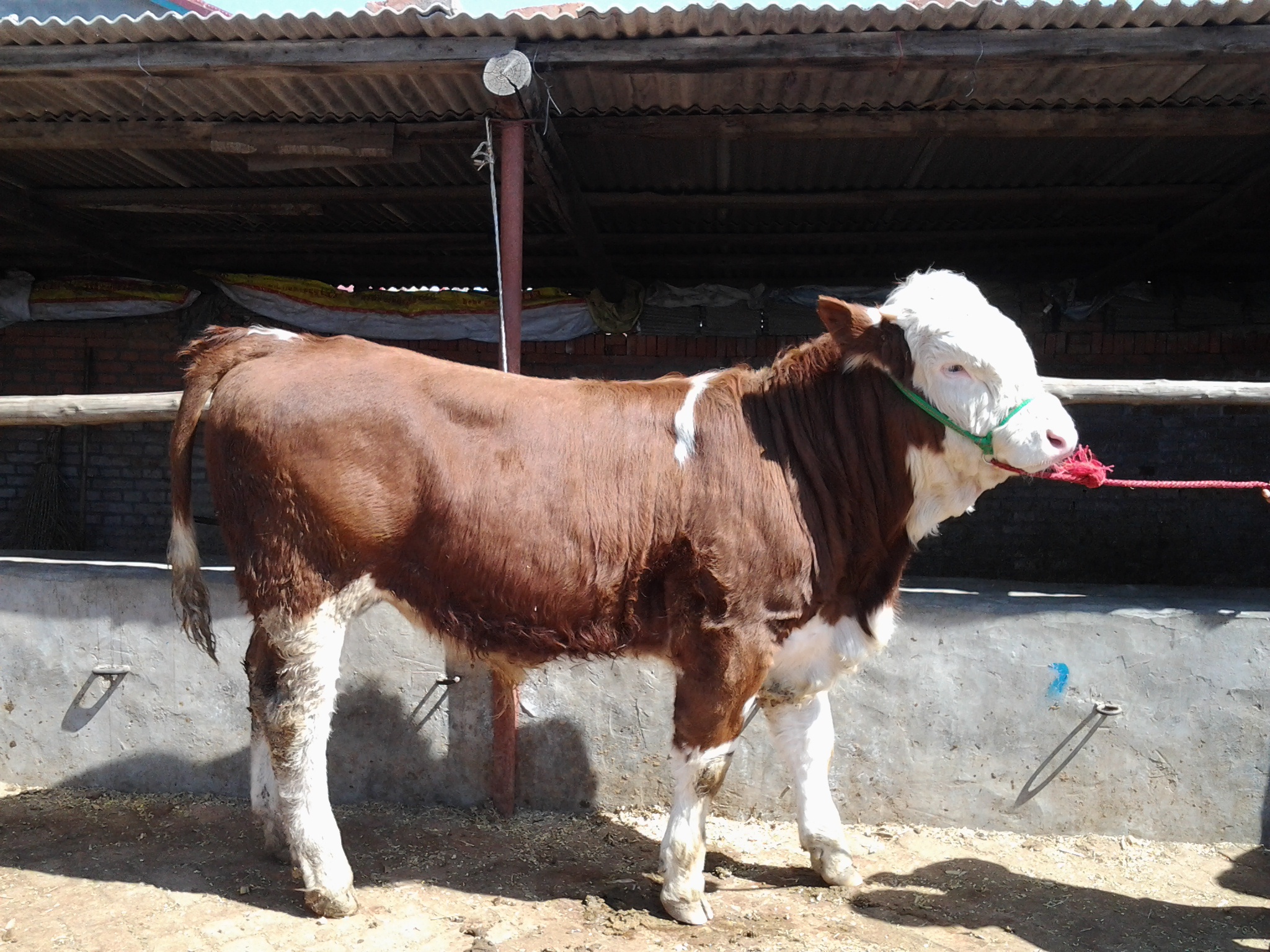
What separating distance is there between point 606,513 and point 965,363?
132cm

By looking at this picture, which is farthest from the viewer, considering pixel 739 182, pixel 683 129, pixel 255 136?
pixel 739 182

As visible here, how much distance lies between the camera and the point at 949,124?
463cm

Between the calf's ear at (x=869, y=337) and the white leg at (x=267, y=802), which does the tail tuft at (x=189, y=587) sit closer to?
the white leg at (x=267, y=802)

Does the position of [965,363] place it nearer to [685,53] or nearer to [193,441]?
[685,53]

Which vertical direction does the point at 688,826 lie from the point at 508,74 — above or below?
below

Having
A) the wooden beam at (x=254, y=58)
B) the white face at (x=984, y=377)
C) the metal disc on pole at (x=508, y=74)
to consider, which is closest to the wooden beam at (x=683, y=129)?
the wooden beam at (x=254, y=58)

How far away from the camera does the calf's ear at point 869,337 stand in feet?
10.5

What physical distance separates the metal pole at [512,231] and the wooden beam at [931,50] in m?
0.44

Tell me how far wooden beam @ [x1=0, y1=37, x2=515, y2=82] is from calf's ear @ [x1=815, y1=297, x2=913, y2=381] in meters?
1.99

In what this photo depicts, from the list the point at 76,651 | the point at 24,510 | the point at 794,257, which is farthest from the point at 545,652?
the point at 24,510

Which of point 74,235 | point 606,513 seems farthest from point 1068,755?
point 74,235

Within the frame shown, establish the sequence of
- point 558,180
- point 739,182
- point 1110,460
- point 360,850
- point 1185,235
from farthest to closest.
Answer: point 1110,460
point 1185,235
point 739,182
point 558,180
point 360,850

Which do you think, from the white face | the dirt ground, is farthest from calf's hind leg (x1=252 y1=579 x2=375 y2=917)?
the white face

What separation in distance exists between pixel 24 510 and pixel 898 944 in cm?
891
